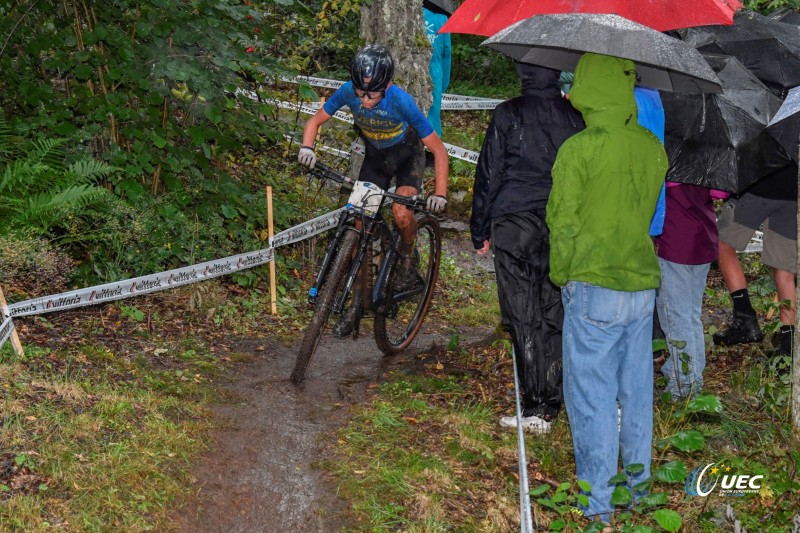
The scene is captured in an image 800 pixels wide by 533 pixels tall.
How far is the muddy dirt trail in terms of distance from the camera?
4695mm

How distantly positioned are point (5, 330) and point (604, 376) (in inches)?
155

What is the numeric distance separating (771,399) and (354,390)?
3.01 metres

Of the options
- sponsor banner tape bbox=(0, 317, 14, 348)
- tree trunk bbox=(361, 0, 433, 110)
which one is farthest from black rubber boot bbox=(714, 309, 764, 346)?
sponsor banner tape bbox=(0, 317, 14, 348)

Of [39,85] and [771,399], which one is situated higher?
[39,85]

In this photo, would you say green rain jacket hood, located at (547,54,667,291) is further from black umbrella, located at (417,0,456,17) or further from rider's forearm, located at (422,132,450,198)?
black umbrella, located at (417,0,456,17)

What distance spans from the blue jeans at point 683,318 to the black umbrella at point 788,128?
935mm

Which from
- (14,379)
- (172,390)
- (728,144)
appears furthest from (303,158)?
(728,144)

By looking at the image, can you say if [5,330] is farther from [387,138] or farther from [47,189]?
[387,138]

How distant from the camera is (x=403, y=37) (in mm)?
8883

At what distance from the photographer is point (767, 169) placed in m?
5.77

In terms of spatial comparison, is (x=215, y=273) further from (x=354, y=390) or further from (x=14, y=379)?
(x=14, y=379)

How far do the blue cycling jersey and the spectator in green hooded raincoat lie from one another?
2.59 metres

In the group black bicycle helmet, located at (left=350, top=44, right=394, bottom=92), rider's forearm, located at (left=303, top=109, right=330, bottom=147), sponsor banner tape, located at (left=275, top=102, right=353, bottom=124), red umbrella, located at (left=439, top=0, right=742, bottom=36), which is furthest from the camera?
sponsor banner tape, located at (left=275, top=102, right=353, bottom=124)

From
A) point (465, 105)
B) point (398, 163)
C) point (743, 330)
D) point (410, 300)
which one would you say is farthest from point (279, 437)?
point (465, 105)
